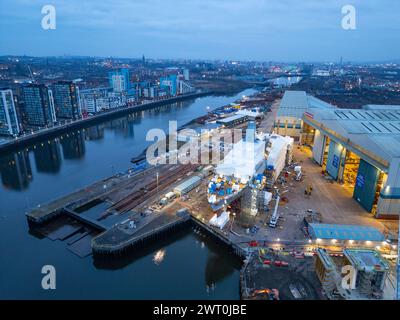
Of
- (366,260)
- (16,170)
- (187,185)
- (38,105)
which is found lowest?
(16,170)

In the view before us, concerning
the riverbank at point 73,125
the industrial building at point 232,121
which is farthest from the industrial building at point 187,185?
the riverbank at point 73,125

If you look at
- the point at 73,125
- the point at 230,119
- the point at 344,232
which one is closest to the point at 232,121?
the point at 230,119

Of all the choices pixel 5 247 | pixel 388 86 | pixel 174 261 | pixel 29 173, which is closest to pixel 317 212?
pixel 174 261

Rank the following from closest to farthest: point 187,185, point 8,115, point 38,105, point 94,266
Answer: point 94,266 → point 187,185 → point 8,115 → point 38,105

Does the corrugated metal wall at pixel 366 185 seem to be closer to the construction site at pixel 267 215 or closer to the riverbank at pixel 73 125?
the construction site at pixel 267 215

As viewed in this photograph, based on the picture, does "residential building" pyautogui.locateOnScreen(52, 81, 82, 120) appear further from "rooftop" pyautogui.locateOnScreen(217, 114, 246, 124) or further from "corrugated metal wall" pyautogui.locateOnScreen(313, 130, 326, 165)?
"corrugated metal wall" pyautogui.locateOnScreen(313, 130, 326, 165)

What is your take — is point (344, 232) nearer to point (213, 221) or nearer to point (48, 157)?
point (213, 221)

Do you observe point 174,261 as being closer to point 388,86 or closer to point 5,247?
point 5,247
